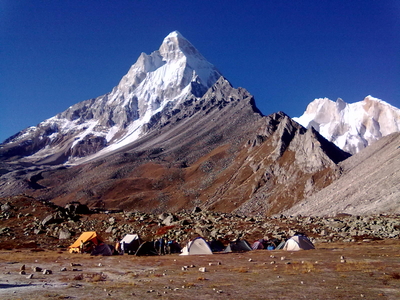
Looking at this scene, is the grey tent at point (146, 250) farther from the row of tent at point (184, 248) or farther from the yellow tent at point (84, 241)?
the yellow tent at point (84, 241)

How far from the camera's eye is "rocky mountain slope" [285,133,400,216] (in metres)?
54.9

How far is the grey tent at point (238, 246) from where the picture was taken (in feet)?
113

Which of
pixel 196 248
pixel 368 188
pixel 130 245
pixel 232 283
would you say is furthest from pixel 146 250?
pixel 368 188

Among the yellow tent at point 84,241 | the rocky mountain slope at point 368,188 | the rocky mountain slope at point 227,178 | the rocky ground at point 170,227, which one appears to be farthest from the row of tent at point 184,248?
the rocky mountain slope at point 227,178

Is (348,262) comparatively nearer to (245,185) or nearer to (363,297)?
(363,297)

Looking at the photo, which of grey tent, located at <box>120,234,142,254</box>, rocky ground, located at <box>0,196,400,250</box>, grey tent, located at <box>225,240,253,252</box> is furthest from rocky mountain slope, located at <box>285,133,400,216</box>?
grey tent, located at <box>120,234,142,254</box>

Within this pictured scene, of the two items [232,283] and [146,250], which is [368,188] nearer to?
[146,250]

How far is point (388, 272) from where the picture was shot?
17.5m

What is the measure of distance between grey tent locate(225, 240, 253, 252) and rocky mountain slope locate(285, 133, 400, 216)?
27.7 metres

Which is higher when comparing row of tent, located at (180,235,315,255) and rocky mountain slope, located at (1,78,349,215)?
rocky mountain slope, located at (1,78,349,215)

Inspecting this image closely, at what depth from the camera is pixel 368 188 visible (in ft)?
209

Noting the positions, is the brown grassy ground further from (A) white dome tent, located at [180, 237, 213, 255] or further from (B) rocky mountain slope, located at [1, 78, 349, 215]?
(B) rocky mountain slope, located at [1, 78, 349, 215]

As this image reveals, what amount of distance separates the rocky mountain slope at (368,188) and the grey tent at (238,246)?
2767 cm

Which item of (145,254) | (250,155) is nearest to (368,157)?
(250,155)
